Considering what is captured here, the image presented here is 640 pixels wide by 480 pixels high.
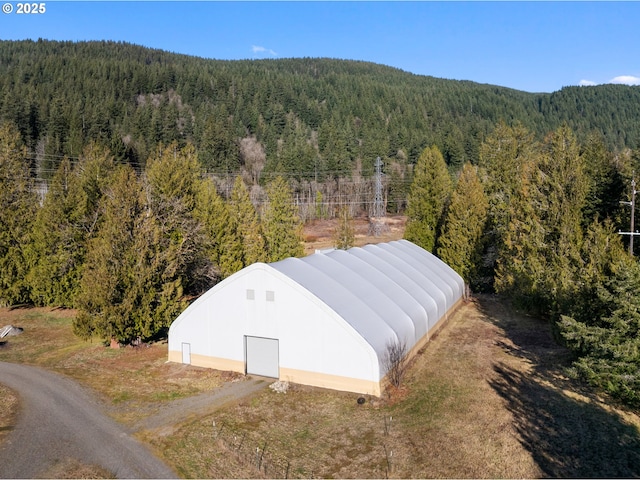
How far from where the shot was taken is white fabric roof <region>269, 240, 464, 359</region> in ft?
63.2

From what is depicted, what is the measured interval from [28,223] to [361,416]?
31.2m

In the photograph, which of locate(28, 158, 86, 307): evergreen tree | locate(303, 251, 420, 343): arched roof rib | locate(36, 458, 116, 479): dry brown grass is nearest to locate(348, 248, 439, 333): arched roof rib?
locate(303, 251, 420, 343): arched roof rib

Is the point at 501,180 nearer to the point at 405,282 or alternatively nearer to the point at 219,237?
the point at 405,282

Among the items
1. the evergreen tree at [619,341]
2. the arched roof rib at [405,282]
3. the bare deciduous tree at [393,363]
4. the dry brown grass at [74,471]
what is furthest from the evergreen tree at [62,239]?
the evergreen tree at [619,341]

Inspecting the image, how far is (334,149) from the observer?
102875mm

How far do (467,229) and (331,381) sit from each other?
2461cm

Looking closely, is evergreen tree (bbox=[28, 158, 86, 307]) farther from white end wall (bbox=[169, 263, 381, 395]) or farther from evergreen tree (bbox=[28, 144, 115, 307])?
white end wall (bbox=[169, 263, 381, 395])

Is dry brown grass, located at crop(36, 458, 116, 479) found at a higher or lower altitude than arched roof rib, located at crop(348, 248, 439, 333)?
lower

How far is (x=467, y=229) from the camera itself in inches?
1519

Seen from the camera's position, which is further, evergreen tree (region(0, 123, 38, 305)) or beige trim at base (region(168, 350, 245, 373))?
evergreen tree (region(0, 123, 38, 305))

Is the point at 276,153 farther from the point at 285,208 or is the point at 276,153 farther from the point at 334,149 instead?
the point at 285,208

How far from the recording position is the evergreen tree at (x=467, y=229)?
38281mm

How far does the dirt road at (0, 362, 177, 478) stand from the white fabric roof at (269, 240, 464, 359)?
870cm

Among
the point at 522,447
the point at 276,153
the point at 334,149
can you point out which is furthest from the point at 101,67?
the point at 522,447
